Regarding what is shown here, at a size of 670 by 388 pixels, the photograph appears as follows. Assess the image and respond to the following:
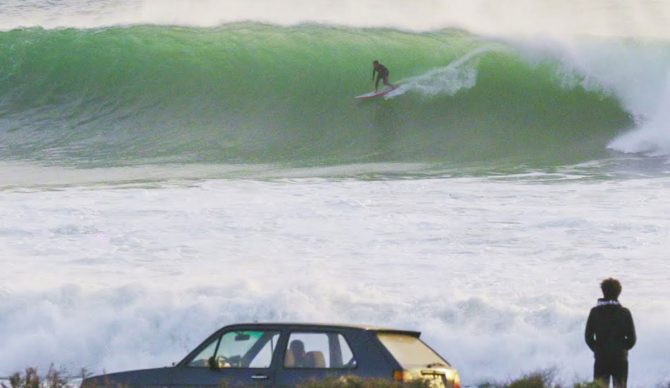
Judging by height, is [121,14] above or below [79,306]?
above

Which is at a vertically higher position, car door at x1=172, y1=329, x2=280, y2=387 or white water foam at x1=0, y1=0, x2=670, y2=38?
white water foam at x1=0, y1=0, x2=670, y2=38

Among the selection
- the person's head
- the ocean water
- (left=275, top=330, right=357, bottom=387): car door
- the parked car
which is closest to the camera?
the parked car

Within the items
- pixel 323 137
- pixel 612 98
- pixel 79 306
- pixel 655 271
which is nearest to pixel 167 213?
pixel 79 306

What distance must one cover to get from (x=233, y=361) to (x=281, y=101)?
880 inches

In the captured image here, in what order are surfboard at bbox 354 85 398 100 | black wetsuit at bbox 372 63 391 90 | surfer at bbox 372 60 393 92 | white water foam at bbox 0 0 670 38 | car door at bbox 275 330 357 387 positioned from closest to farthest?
1. car door at bbox 275 330 357 387
2. surfboard at bbox 354 85 398 100
3. surfer at bbox 372 60 393 92
4. black wetsuit at bbox 372 63 391 90
5. white water foam at bbox 0 0 670 38

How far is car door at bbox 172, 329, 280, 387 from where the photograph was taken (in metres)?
9.40

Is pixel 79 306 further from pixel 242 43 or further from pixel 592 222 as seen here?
pixel 242 43

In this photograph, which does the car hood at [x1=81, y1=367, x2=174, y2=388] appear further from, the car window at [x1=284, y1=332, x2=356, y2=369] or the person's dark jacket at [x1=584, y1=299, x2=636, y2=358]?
the person's dark jacket at [x1=584, y1=299, x2=636, y2=358]

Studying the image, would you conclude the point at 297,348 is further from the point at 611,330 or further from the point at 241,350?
the point at 611,330

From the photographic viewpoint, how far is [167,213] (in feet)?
62.0

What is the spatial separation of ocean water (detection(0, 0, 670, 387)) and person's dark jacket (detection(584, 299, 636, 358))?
2.20 metres

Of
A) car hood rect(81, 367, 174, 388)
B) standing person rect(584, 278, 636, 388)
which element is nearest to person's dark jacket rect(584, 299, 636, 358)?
standing person rect(584, 278, 636, 388)

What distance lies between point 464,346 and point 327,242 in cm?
447

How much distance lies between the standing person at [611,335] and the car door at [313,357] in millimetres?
1744
